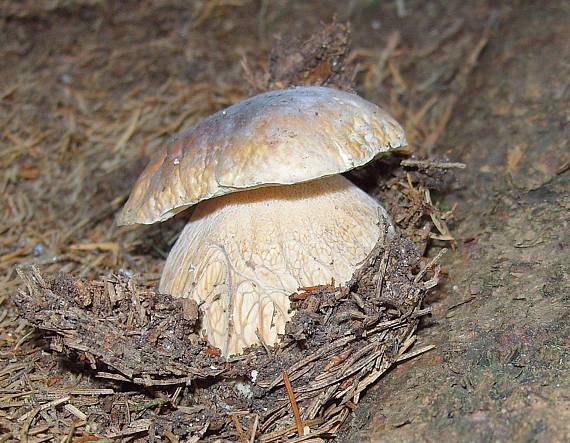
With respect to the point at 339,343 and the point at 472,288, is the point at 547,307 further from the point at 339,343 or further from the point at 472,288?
the point at 339,343

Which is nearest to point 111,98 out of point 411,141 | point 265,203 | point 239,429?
point 411,141

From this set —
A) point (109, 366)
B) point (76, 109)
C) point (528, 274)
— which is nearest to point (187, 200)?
point (109, 366)

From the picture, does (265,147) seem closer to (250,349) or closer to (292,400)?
(250,349)

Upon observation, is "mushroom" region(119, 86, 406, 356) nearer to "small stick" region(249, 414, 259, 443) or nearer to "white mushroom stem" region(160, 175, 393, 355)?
"white mushroom stem" region(160, 175, 393, 355)

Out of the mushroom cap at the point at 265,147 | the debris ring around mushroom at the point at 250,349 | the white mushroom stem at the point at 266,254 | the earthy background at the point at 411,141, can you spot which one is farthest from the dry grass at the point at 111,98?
the mushroom cap at the point at 265,147

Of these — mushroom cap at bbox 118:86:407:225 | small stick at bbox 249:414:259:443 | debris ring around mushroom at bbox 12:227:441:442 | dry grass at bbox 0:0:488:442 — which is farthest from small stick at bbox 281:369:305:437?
dry grass at bbox 0:0:488:442

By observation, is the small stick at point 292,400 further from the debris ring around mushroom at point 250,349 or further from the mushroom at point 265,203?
the mushroom at point 265,203
